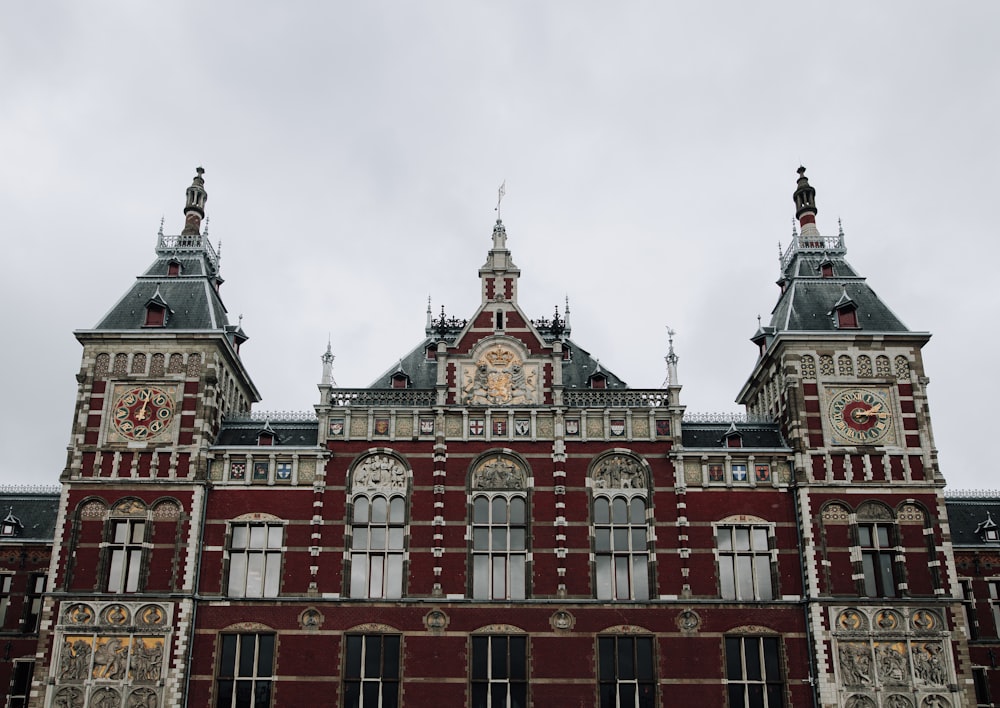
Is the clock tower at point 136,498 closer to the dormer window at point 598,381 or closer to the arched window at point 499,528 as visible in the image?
the arched window at point 499,528

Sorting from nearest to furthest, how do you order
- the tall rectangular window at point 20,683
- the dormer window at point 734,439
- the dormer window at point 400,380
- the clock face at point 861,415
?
the clock face at point 861,415 < the dormer window at point 734,439 < the dormer window at point 400,380 < the tall rectangular window at point 20,683

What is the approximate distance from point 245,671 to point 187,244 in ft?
66.0

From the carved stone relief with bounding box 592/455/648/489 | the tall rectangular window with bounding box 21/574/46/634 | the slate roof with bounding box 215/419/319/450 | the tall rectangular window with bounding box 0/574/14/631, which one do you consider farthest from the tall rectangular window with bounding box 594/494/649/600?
the tall rectangular window with bounding box 0/574/14/631

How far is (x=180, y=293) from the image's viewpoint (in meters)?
43.0

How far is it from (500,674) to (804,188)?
92.0 feet

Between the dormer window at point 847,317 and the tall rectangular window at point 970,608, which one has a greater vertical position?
the dormer window at point 847,317

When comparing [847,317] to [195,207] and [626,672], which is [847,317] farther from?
[195,207]

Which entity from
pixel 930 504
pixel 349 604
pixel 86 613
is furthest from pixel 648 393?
pixel 86 613

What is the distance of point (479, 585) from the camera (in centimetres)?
3722

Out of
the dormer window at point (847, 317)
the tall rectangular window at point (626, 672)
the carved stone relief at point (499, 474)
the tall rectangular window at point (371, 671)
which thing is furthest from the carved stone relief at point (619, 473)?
the dormer window at point (847, 317)

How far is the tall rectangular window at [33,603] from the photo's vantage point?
4481 centimetres

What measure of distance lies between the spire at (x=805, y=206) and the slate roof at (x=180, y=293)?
27.9 m

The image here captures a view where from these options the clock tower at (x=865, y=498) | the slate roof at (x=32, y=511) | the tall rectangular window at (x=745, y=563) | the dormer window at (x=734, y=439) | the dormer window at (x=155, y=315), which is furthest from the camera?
the slate roof at (x=32, y=511)

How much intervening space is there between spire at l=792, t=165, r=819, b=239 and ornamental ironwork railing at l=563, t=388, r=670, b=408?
42.3 ft
